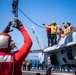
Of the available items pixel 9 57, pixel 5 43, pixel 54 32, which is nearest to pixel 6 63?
pixel 9 57

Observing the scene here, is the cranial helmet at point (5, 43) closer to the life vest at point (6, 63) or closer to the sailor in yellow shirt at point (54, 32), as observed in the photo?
the life vest at point (6, 63)

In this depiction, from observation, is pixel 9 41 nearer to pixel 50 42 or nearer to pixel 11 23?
pixel 11 23

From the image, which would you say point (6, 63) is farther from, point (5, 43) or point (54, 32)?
point (54, 32)

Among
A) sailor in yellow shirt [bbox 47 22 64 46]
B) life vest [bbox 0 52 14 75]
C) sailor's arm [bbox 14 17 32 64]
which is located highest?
sailor in yellow shirt [bbox 47 22 64 46]

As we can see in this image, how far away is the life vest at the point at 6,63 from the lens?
2434mm

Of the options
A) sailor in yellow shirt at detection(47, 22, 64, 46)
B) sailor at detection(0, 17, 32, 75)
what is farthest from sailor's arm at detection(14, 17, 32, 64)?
sailor in yellow shirt at detection(47, 22, 64, 46)

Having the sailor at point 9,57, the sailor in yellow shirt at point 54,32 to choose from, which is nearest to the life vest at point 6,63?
the sailor at point 9,57

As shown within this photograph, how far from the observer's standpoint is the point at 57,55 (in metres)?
13.8

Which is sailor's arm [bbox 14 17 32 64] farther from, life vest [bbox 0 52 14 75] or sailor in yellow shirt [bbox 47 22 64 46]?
sailor in yellow shirt [bbox 47 22 64 46]

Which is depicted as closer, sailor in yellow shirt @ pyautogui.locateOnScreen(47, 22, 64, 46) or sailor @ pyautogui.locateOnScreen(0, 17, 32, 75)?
sailor @ pyautogui.locateOnScreen(0, 17, 32, 75)

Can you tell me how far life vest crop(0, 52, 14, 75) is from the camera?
2.43 metres

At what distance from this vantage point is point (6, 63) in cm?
247

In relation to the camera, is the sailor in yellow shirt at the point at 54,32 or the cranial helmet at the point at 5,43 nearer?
the cranial helmet at the point at 5,43

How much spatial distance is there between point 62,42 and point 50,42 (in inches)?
136
